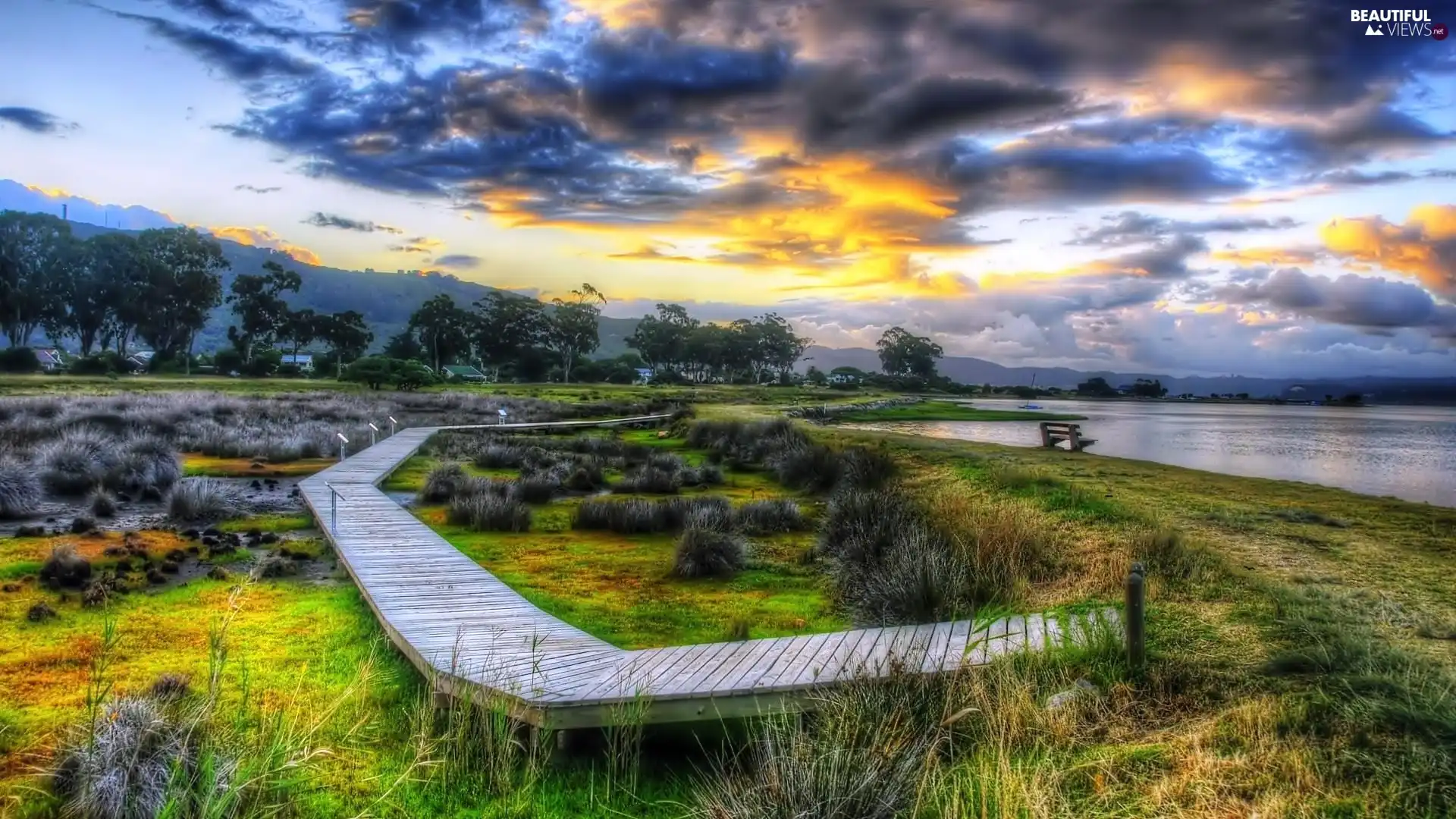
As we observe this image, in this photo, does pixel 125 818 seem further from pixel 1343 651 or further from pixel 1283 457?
pixel 1283 457

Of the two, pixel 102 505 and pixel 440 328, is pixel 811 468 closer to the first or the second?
Answer: pixel 102 505

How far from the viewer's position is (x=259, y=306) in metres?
79.0

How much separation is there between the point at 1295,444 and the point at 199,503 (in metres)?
34.7

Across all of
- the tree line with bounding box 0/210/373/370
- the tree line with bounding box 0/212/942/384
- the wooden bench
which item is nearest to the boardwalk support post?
the wooden bench

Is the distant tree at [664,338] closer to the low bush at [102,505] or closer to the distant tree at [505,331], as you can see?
the distant tree at [505,331]

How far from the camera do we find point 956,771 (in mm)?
4500

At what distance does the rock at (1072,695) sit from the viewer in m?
5.16

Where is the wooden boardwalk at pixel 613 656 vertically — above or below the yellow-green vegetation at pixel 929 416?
above

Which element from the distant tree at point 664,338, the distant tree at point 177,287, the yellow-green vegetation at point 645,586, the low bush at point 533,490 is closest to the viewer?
the yellow-green vegetation at point 645,586

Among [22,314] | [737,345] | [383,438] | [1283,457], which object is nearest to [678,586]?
[383,438]

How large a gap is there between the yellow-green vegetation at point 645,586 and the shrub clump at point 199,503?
342cm

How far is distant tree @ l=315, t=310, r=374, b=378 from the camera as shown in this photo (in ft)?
243

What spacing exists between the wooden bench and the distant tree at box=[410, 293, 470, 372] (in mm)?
67311

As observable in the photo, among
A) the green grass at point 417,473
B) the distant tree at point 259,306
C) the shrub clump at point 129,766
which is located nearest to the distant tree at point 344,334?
the distant tree at point 259,306
